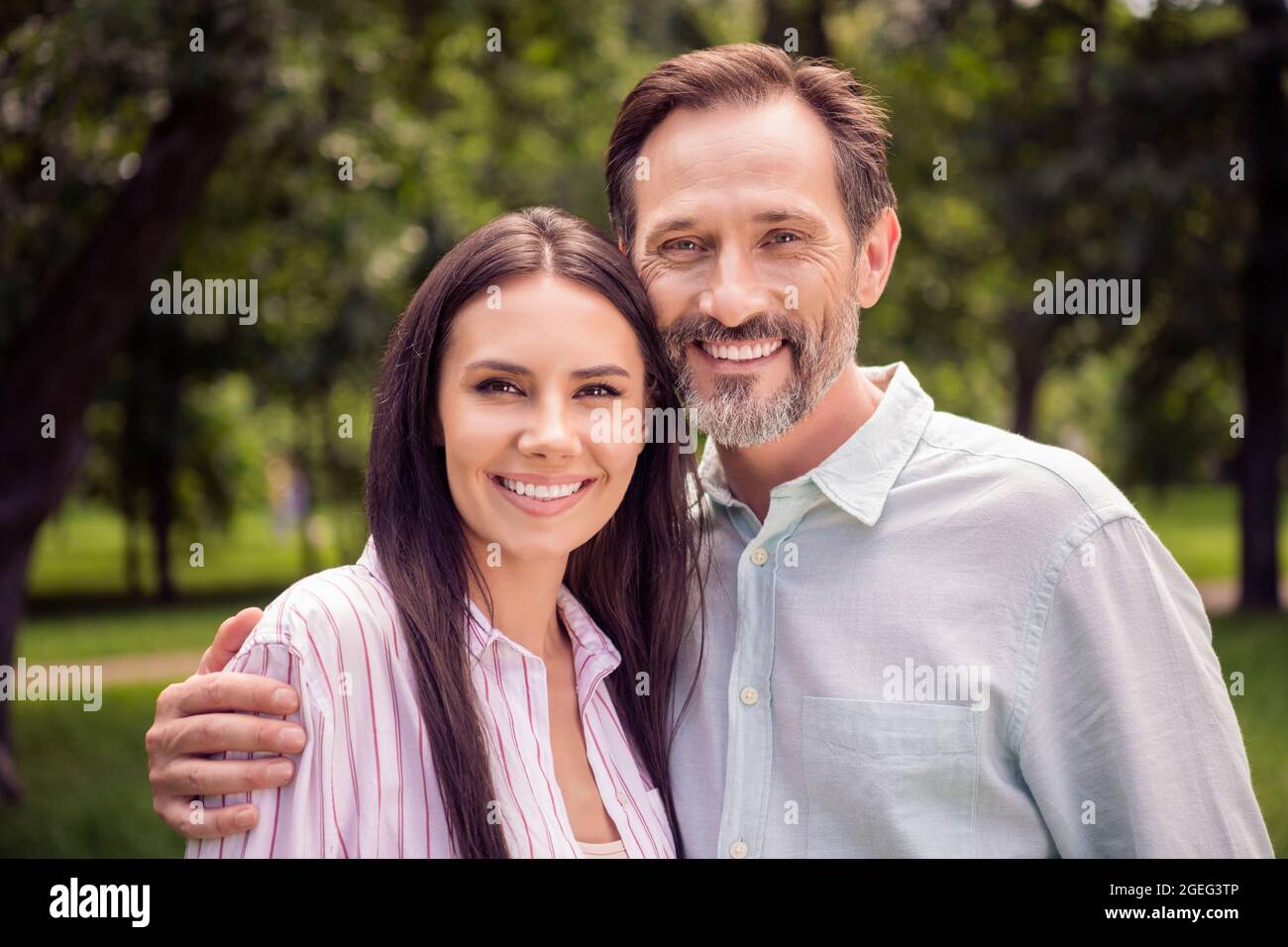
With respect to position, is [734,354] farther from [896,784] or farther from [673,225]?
[896,784]

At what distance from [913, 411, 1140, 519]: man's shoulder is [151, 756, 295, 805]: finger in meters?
1.50

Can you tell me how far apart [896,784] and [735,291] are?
1.10 meters

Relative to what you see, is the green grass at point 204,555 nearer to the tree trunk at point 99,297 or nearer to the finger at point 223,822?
the tree trunk at point 99,297

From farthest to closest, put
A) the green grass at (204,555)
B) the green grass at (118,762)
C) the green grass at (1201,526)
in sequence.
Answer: the green grass at (204,555) → the green grass at (1201,526) → the green grass at (118,762)

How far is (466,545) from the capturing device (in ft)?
8.75

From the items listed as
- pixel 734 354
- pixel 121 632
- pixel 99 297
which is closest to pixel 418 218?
pixel 99 297

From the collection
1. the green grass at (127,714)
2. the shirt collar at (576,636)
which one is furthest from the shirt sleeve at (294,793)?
the green grass at (127,714)

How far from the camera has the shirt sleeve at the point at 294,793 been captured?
7.43 feet

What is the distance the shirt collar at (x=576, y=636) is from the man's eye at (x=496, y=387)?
38 cm

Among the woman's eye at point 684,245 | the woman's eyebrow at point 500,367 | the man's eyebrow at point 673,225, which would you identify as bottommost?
the woman's eyebrow at point 500,367

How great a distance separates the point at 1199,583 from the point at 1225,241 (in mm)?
7317

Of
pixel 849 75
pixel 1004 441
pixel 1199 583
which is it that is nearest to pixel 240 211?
pixel 849 75

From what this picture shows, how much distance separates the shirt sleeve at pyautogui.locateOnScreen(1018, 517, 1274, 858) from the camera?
2.53 metres

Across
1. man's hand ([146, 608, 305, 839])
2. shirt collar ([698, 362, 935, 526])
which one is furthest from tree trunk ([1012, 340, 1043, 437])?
man's hand ([146, 608, 305, 839])
